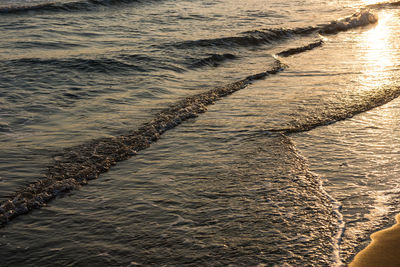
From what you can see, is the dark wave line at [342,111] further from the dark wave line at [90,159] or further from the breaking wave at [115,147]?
the dark wave line at [90,159]

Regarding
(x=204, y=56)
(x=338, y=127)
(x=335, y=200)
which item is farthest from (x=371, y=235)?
(x=204, y=56)

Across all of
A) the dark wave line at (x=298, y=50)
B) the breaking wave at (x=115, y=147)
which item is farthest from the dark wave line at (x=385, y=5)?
the breaking wave at (x=115, y=147)

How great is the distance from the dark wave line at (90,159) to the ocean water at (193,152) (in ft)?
0.07

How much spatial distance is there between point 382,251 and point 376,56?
7.73 meters

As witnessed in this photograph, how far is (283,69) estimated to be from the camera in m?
9.22

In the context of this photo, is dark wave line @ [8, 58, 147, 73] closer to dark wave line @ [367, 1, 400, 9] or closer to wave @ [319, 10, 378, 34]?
wave @ [319, 10, 378, 34]

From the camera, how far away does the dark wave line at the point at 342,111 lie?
5.73 metres

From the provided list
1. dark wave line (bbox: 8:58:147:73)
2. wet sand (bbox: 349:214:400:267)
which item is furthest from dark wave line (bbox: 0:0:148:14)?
wet sand (bbox: 349:214:400:267)

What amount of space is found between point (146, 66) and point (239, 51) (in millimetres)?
3128

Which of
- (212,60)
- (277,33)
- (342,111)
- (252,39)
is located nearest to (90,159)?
(342,111)

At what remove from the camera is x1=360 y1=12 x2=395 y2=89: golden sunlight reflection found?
26.0 ft

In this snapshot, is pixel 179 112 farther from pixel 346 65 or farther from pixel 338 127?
pixel 346 65

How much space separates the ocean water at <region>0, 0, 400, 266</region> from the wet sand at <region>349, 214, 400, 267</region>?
8 cm

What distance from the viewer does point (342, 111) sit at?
246 inches
